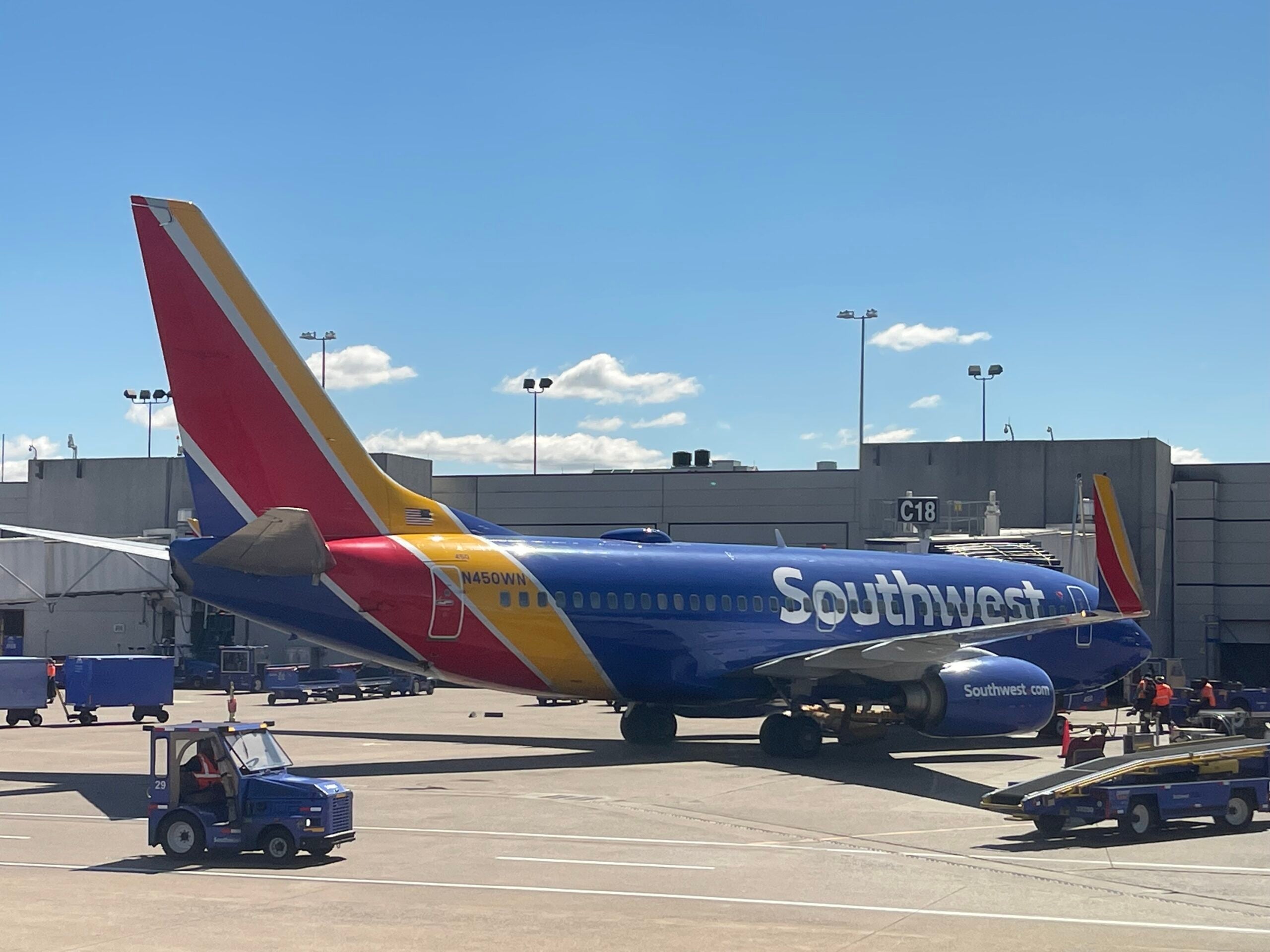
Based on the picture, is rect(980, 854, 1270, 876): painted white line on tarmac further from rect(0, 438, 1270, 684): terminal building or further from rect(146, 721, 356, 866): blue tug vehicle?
rect(0, 438, 1270, 684): terminal building

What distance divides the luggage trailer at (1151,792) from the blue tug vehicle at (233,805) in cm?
1028

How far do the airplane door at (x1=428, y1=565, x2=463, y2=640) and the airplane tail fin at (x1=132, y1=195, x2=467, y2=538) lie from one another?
1.97m

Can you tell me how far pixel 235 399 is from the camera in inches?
1070

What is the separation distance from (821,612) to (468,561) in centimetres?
949

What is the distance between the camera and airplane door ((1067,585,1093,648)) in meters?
37.3

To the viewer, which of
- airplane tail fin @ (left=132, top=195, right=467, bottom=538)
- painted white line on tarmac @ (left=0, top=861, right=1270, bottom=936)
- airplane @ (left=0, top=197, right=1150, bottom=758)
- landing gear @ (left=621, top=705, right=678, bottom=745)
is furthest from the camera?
landing gear @ (left=621, top=705, right=678, bottom=745)

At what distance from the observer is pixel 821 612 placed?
33.8 meters

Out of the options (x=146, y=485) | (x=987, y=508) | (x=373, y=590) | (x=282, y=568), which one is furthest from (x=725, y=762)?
(x=146, y=485)

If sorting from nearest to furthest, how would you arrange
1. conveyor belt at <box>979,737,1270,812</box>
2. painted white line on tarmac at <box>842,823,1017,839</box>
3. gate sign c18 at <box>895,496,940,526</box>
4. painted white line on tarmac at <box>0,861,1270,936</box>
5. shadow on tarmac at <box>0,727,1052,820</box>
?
1. painted white line on tarmac at <box>0,861,1270,936</box>
2. conveyor belt at <box>979,737,1270,812</box>
3. painted white line on tarmac at <box>842,823,1017,839</box>
4. shadow on tarmac at <box>0,727,1052,820</box>
5. gate sign c18 at <box>895,496,940,526</box>

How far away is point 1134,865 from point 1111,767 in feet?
10.4

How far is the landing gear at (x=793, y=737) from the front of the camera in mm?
30547

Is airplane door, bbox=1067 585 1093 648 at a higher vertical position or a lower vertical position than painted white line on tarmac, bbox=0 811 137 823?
higher

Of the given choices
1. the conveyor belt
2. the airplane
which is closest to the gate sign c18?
the airplane

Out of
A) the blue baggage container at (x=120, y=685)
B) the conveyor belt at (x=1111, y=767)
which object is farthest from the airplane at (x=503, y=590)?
the blue baggage container at (x=120, y=685)
